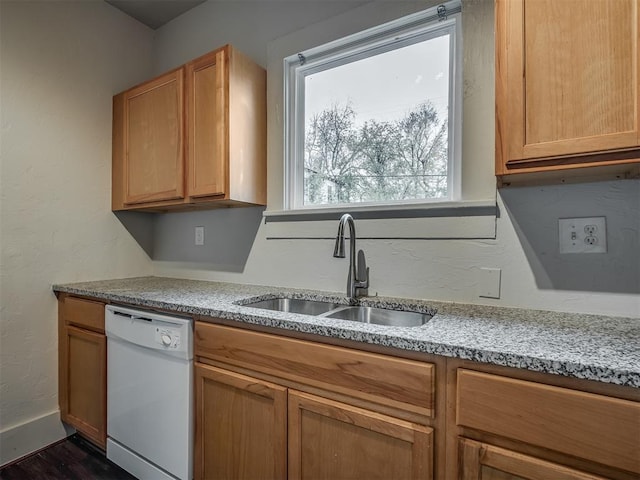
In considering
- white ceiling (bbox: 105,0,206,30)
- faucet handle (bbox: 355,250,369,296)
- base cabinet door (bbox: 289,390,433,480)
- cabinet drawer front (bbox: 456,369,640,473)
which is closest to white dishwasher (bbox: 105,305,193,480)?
base cabinet door (bbox: 289,390,433,480)

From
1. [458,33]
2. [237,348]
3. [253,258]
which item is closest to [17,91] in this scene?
[253,258]

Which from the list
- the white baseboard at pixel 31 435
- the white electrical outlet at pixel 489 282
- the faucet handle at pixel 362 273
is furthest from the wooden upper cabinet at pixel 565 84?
the white baseboard at pixel 31 435

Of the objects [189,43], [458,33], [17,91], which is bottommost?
[17,91]

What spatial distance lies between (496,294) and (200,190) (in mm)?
1450

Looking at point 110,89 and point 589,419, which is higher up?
point 110,89

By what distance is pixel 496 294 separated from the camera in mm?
1349

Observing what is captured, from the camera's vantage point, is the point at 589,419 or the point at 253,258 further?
the point at 253,258

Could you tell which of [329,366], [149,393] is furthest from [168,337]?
[329,366]

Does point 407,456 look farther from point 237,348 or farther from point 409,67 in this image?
point 409,67

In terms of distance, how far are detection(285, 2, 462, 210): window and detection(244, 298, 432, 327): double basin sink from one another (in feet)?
1.66

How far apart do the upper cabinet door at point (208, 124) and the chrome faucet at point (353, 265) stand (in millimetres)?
620

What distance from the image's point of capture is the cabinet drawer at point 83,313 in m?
1.73

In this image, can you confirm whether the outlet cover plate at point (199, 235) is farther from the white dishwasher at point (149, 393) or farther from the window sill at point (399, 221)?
the white dishwasher at point (149, 393)

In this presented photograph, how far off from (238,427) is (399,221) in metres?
1.04
